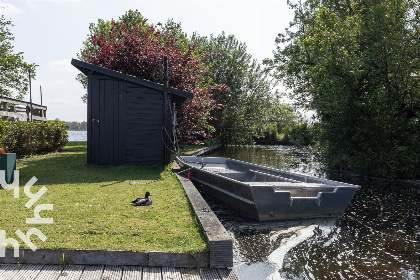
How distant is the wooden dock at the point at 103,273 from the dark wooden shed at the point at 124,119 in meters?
7.74

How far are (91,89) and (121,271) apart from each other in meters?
8.67

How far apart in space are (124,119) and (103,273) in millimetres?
8081

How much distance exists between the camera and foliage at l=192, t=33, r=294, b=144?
2711cm

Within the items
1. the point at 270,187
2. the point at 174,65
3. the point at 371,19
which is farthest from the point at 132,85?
the point at 371,19

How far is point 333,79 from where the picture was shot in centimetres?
1242

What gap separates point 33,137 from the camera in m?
Answer: 14.1

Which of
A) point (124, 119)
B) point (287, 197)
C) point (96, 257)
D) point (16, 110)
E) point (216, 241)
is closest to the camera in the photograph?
point (96, 257)


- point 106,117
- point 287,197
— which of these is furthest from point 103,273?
point 106,117

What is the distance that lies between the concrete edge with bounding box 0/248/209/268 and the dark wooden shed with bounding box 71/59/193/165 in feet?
25.0

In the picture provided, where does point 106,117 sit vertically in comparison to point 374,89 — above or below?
below

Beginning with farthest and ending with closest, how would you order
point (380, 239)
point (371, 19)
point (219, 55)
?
point (219, 55) < point (371, 19) < point (380, 239)

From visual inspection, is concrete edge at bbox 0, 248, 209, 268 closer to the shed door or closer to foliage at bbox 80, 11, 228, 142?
the shed door

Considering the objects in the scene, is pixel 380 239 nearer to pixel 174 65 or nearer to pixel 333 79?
pixel 333 79

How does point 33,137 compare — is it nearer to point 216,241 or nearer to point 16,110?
point 16,110
